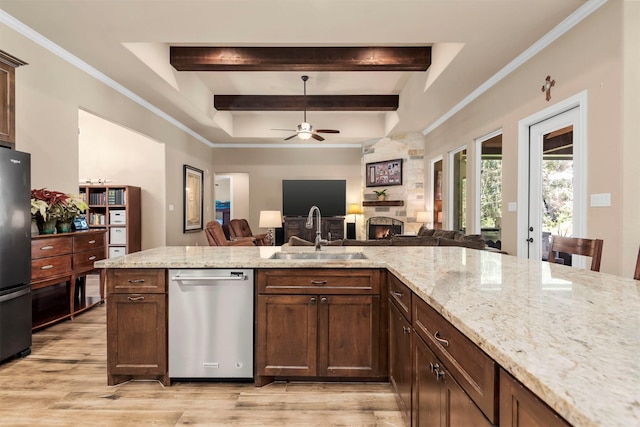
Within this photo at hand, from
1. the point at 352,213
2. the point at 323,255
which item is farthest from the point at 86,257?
the point at 352,213

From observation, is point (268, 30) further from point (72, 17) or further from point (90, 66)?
point (90, 66)

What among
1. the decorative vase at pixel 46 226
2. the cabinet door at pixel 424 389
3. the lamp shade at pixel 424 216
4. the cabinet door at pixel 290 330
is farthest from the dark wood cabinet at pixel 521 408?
the lamp shade at pixel 424 216

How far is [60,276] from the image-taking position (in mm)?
3330

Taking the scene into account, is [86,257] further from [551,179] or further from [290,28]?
[551,179]

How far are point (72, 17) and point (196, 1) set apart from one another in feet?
3.94

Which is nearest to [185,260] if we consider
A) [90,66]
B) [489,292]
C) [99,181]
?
[489,292]

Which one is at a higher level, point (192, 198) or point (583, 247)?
point (192, 198)

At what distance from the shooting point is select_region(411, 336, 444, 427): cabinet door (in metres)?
1.27

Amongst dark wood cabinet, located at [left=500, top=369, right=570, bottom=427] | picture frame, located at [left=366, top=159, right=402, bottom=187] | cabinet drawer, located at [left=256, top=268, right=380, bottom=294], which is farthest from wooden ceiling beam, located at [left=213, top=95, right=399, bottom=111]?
dark wood cabinet, located at [left=500, top=369, right=570, bottom=427]

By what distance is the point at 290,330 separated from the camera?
7.05 feet

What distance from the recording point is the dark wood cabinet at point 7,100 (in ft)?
8.36

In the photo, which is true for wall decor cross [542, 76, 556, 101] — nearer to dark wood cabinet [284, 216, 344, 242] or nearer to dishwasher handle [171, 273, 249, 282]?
dishwasher handle [171, 273, 249, 282]

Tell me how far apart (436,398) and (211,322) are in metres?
1.44

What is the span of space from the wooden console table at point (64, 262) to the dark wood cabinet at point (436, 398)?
3.35 meters
